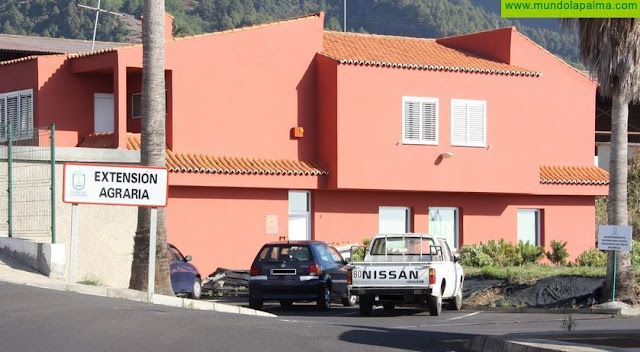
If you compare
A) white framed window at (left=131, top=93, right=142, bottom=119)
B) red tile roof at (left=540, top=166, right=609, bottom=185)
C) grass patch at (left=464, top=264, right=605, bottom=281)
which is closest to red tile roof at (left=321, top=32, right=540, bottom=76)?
red tile roof at (left=540, top=166, right=609, bottom=185)

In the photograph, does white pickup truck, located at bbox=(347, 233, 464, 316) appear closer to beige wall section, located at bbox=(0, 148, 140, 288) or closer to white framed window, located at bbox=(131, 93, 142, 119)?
beige wall section, located at bbox=(0, 148, 140, 288)

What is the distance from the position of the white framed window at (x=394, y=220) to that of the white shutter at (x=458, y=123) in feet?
9.27

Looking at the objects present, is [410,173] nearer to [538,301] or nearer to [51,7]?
[538,301]

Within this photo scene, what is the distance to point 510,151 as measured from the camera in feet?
131

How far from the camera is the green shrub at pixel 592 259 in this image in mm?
39500

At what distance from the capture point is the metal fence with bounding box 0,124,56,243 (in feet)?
86.6

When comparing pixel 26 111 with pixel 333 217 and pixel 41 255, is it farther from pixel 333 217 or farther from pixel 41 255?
pixel 41 255

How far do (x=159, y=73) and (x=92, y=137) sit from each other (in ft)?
43.6

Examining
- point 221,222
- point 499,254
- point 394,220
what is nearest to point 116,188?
point 221,222

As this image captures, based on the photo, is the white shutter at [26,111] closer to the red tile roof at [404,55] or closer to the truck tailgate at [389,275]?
the red tile roof at [404,55]

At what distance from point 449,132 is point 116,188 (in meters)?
18.3

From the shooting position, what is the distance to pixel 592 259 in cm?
3972

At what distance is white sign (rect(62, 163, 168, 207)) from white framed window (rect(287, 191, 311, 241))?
1541 centimetres

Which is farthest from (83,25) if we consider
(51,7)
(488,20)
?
(488,20)
